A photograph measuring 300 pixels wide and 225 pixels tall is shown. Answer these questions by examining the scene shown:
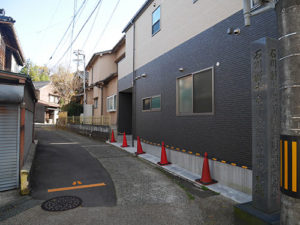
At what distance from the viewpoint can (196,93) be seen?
22.6 ft

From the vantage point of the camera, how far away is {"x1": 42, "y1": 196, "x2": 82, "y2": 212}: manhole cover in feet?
13.7

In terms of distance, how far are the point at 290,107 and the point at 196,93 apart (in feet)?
15.2

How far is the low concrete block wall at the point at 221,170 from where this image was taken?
189 inches

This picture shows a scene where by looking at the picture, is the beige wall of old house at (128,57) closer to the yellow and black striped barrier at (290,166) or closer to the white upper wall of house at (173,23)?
the white upper wall of house at (173,23)

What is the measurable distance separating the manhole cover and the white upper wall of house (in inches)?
246

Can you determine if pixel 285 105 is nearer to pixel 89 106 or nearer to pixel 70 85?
pixel 89 106

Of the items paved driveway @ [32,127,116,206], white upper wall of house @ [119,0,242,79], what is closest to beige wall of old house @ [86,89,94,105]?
white upper wall of house @ [119,0,242,79]

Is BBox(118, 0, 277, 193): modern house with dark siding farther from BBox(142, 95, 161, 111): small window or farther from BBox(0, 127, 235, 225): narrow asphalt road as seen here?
BBox(0, 127, 235, 225): narrow asphalt road

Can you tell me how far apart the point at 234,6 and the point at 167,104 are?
14.1 feet

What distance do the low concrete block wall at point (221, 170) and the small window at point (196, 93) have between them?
1.56 m

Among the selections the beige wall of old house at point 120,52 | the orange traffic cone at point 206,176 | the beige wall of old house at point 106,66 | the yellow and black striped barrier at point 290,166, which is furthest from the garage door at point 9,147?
the beige wall of old house at point 106,66

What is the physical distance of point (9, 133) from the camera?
5266 millimetres

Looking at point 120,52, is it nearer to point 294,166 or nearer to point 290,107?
point 290,107

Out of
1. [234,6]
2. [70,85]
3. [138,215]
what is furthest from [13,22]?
[70,85]
